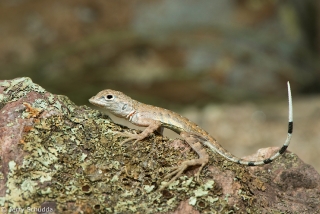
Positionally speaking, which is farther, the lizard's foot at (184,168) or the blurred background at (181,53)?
the blurred background at (181,53)

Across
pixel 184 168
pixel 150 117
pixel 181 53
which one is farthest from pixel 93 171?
pixel 181 53

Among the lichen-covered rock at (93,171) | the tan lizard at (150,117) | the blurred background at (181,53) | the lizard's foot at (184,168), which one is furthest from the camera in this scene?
the blurred background at (181,53)

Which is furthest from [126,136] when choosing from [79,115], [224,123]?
[224,123]

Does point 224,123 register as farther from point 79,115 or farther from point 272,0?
point 79,115

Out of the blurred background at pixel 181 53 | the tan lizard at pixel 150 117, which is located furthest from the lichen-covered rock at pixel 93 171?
the blurred background at pixel 181 53

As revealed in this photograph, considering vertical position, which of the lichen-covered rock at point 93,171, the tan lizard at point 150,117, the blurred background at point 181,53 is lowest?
the lichen-covered rock at point 93,171

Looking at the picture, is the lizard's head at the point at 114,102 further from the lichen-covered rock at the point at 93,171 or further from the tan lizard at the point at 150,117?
the lichen-covered rock at the point at 93,171
